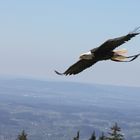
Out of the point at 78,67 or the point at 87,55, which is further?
the point at 78,67

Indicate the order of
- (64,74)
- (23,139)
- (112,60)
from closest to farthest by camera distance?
(112,60), (64,74), (23,139)

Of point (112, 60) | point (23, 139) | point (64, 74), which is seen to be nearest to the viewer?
point (112, 60)

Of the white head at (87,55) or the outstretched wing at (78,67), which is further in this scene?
the outstretched wing at (78,67)

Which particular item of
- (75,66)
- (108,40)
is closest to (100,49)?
(108,40)

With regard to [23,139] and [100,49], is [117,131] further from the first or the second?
[100,49]

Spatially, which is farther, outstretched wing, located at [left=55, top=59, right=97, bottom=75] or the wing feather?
outstretched wing, located at [left=55, top=59, right=97, bottom=75]

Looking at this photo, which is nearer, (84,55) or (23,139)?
(84,55)

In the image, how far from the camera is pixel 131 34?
6.05 meters

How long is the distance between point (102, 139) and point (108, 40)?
3070 inches

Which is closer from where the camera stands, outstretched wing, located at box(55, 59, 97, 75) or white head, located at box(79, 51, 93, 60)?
white head, located at box(79, 51, 93, 60)

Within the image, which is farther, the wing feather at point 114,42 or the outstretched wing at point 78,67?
the outstretched wing at point 78,67

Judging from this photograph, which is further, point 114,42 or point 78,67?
point 78,67

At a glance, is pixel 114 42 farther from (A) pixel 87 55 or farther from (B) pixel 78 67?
(B) pixel 78 67

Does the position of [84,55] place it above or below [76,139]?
below
